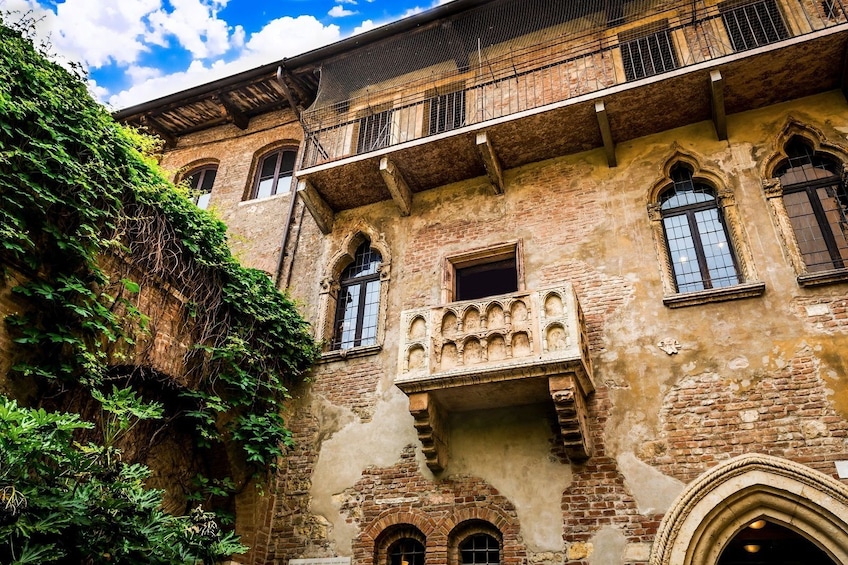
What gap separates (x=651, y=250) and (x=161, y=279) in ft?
21.0

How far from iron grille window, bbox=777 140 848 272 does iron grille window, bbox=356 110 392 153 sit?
6.31m

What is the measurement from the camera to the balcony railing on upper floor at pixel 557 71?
872 centimetres

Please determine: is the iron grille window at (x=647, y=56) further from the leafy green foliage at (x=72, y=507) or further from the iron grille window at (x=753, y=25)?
the leafy green foliage at (x=72, y=507)

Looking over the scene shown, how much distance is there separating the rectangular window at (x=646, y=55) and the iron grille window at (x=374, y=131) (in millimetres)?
4161

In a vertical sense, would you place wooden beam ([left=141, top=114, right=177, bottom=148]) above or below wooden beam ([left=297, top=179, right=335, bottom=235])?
above

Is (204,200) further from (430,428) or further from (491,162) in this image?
(430,428)

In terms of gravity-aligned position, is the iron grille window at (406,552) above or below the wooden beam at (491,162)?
below

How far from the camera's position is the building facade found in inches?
255

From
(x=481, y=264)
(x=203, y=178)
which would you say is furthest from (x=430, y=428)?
(x=203, y=178)

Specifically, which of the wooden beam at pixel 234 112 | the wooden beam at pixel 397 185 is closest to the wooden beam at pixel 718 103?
the wooden beam at pixel 397 185

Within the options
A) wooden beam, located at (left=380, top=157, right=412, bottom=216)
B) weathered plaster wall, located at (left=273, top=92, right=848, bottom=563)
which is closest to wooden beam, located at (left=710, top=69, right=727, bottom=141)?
weathered plaster wall, located at (left=273, top=92, right=848, bottom=563)

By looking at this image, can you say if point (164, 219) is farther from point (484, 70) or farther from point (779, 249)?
point (779, 249)

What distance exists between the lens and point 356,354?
348 inches

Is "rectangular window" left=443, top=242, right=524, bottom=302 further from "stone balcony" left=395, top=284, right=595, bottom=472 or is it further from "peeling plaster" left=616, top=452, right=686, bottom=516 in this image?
"peeling plaster" left=616, top=452, right=686, bottom=516
